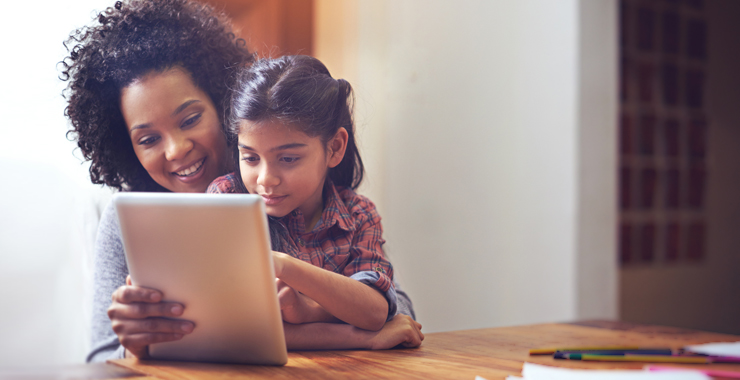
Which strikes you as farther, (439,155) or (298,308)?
(439,155)

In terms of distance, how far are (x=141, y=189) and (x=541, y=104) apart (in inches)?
53.9

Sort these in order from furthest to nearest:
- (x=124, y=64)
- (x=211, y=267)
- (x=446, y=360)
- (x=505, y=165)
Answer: (x=505, y=165) < (x=124, y=64) < (x=446, y=360) < (x=211, y=267)

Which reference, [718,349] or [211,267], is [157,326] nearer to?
[211,267]

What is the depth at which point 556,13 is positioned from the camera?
1918 millimetres

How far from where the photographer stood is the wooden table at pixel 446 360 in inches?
25.5

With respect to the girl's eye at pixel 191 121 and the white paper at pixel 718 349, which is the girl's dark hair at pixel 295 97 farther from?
the white paper at pixel 718 349

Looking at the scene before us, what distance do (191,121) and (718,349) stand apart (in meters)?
0.82

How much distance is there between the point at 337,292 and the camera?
76 cm

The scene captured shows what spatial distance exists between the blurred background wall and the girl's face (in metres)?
0.18

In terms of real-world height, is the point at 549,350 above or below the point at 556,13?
below

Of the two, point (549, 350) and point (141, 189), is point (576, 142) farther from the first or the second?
point (141, 189)

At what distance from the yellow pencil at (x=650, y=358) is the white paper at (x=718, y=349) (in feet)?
0.20

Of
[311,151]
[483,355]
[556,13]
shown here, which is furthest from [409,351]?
[556,13]

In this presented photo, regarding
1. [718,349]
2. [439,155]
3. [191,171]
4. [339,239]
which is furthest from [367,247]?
[439,155]
